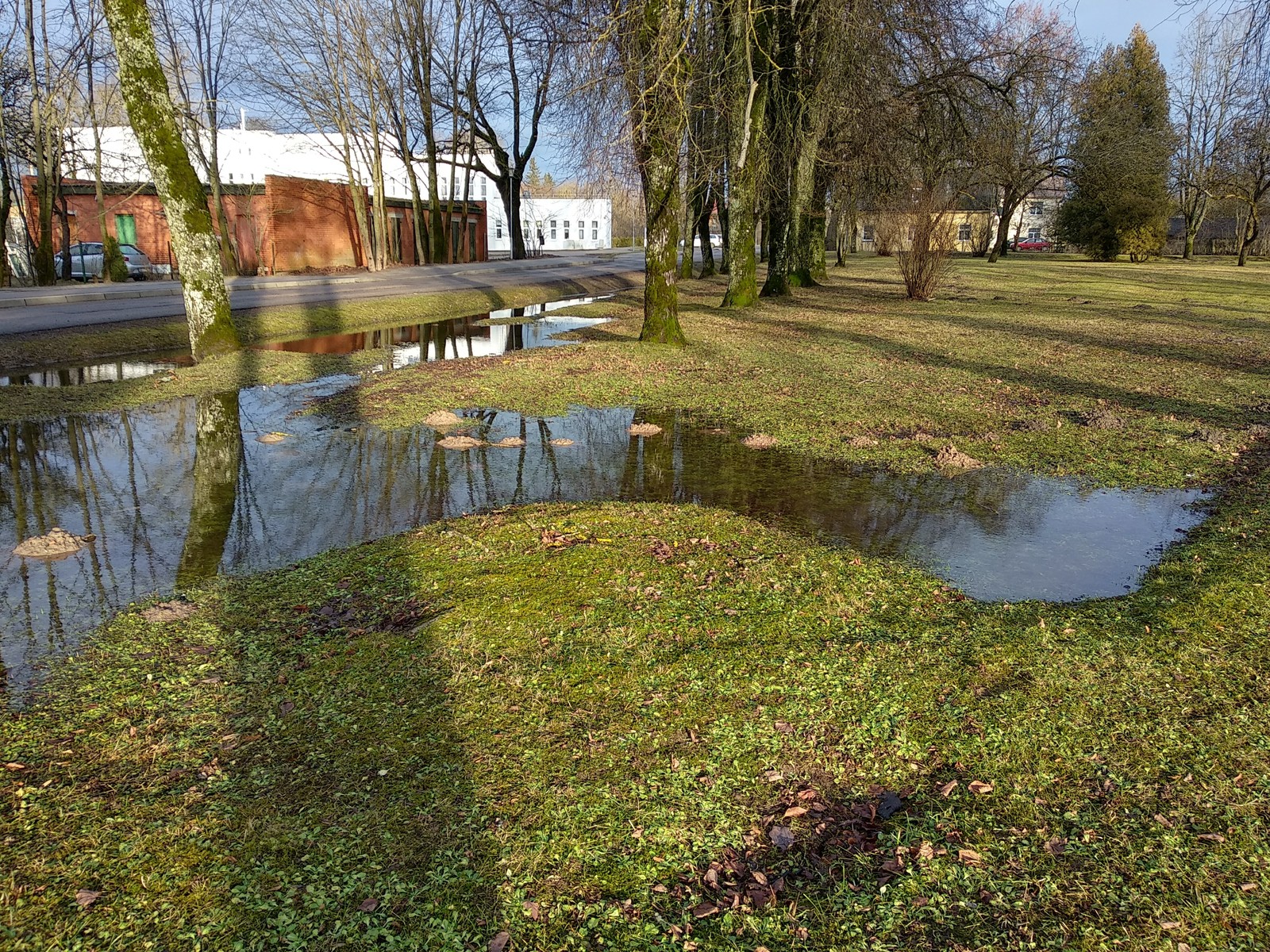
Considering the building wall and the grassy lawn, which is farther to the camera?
the building wall

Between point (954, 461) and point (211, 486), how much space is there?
236 inches

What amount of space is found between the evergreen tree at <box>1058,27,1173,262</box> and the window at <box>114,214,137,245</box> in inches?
1672

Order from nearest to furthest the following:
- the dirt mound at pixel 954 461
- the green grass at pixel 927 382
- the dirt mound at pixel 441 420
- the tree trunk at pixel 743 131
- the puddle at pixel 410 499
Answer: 1. the puddle at pixel 410 499
2. the dirt mound at pixel 954 461
3. the green grass at pixel 927 382
4. the dirt mound at pixel 441 420
5. the tree trunk at pixel 743 131

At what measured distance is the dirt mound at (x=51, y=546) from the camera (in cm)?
482

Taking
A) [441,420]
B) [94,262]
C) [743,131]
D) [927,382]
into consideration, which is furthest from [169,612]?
[94,262]

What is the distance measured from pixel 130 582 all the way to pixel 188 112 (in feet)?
97.4

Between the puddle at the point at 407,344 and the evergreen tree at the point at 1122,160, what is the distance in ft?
111

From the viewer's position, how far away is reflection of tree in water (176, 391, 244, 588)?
4.76 metres

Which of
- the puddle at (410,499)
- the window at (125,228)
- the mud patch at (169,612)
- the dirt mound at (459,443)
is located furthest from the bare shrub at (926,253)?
the window at (125,228)

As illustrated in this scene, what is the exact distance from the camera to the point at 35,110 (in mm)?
23719

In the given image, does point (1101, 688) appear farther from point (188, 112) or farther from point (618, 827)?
point (188, 112)

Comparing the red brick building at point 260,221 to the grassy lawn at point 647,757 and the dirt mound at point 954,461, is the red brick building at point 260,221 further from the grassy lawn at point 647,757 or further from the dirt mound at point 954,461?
the grassy lawn at point 647,757

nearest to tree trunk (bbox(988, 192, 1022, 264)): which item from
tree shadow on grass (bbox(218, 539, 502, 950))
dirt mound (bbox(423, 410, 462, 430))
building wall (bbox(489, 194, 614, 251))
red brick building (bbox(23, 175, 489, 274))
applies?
red brick building (bbox(23, 175, 489, 274))

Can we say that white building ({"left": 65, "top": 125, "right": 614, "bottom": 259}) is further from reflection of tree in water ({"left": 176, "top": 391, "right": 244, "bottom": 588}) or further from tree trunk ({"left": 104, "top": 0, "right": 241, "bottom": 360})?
reflection of tree in water ({"left": 176, "top": 391, "right": 244, "bottom": 588})
